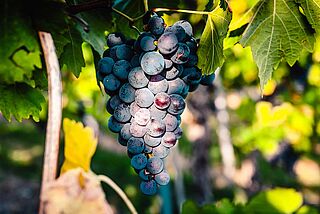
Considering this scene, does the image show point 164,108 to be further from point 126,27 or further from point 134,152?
point 126,27

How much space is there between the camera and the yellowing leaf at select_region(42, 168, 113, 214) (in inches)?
23.9

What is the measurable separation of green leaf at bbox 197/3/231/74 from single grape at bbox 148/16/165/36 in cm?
7

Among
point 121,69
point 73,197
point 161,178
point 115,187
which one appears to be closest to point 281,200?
point 115,187

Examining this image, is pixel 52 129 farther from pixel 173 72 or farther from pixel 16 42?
pixel 173 72

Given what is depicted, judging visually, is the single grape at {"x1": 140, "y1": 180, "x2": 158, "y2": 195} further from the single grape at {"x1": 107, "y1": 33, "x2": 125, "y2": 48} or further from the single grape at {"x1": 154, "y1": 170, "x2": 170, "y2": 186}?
the single grape at {"x1": 107, "y1": 33, "x2": 125, "y2": 48}

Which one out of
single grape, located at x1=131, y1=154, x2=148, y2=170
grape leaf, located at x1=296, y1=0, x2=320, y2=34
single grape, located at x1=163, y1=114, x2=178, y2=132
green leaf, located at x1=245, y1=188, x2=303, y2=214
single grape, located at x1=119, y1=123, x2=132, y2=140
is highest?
grape leaf, located at x1=296, y1=0, x2=320, y2=34

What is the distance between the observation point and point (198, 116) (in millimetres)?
4062

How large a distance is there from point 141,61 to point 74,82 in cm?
268

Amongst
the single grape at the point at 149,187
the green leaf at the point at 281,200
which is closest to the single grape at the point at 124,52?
the single grape at the point at 149,187

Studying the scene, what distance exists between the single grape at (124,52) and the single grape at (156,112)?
9cm

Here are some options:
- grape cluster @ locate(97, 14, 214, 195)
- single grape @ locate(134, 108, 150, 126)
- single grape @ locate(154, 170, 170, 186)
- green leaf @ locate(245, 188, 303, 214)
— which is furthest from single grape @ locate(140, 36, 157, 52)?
green leaf @ locate(245, 188, 303, 214)

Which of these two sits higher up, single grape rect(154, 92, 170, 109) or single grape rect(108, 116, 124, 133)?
single grape rect(154, 92, 170, 109)

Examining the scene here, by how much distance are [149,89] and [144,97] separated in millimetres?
17

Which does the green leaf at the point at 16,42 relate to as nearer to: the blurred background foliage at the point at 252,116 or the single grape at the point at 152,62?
the single grape at the point at 152,62
